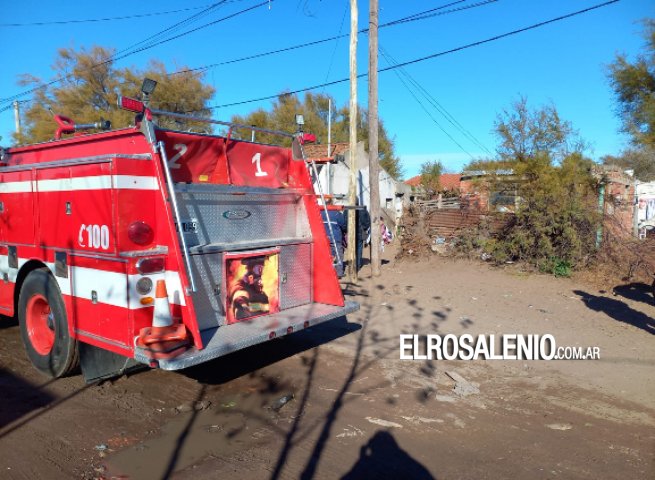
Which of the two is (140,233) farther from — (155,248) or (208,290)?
(208,290)

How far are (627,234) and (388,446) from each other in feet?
29.6

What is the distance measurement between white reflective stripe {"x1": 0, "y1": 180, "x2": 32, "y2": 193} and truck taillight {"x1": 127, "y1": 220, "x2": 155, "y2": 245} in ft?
5.78

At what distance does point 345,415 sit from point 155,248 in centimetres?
222

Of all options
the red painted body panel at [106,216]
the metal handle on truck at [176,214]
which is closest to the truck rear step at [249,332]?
the red painted body panel at [106,216]

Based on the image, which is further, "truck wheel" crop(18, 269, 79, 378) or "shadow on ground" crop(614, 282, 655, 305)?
"shadow on ground" crop(614, 282, 655, 305)

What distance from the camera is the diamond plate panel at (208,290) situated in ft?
15.1

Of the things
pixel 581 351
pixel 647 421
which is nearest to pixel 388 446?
pixel 647 421

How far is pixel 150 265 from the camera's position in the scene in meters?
4.03

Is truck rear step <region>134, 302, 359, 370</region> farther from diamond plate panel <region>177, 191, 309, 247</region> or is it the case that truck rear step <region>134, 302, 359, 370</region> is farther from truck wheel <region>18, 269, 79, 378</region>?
truck wheel <region>18, 269, 79, 378</region>

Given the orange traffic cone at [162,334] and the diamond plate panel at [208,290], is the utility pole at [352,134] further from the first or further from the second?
the orange traffic cone at [162,334]

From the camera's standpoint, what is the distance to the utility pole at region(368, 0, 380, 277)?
1095cm

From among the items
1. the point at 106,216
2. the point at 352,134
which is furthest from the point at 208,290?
the point at 352,134

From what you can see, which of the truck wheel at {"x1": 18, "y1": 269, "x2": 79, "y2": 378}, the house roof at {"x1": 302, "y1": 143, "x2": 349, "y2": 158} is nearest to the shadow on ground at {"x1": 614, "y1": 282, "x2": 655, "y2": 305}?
the truck wheel at {"x1": 18, "y1": 269, "x2": 79, "y2": 378}

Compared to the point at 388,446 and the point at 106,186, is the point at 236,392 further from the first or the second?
the point at 106,186
